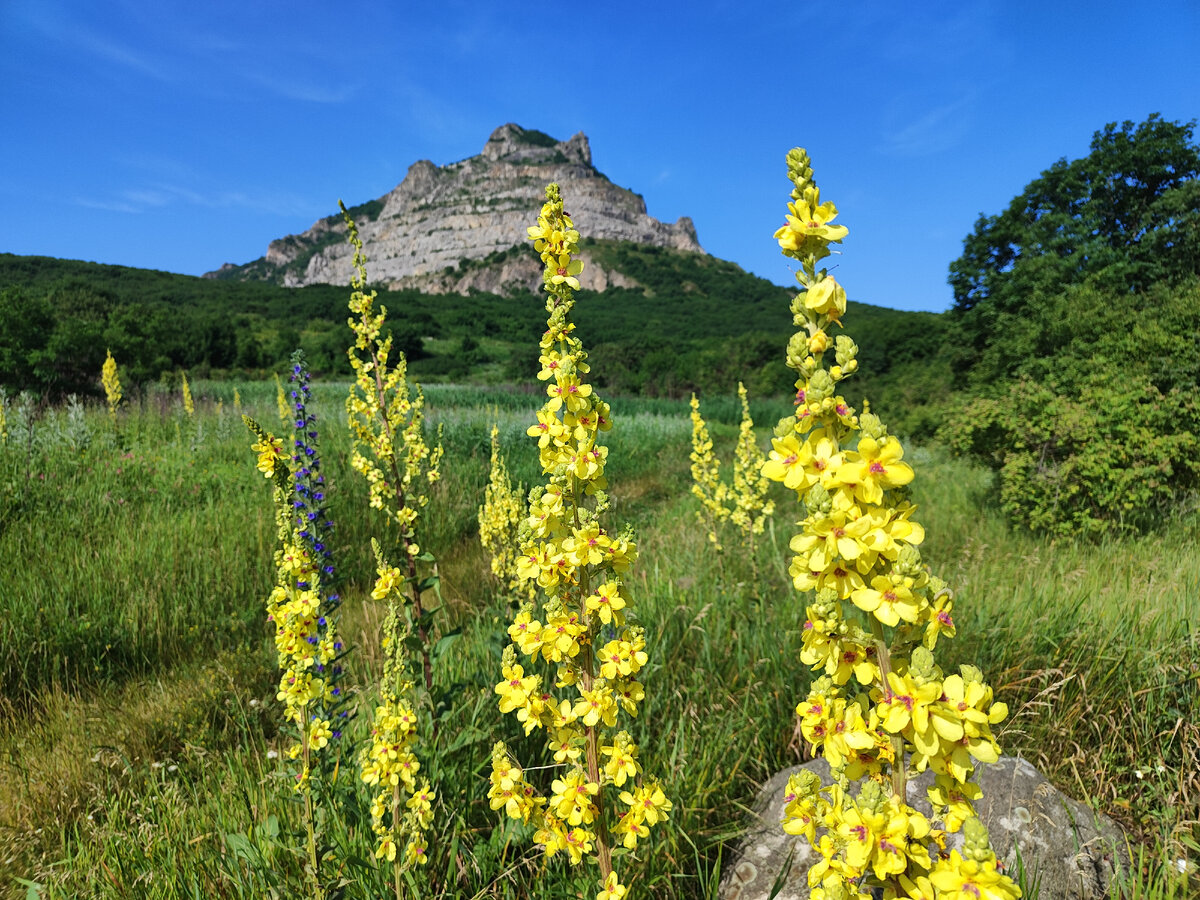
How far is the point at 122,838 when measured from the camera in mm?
2320

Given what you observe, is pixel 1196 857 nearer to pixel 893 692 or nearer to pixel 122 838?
pixel 893 692

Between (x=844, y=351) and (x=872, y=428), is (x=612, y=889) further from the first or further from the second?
(x=844, y=351)

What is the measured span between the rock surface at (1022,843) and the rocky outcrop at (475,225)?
96.9m

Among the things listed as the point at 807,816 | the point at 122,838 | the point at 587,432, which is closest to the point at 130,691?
the point at 122,838

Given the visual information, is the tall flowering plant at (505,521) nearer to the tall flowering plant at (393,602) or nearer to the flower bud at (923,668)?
the tall flowering plant at (393,602)

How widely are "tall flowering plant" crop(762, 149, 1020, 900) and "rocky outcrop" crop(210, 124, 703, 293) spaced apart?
320 feet

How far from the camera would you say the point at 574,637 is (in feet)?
4.68

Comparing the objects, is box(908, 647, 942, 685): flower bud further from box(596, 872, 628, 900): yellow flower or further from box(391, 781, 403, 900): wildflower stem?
box(391, 781, 403, 900): wildflower stem

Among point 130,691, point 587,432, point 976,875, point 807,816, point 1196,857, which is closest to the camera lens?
point 976,875

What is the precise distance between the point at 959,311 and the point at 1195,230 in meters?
8.07

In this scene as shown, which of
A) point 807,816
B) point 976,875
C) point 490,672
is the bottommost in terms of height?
point 490,672

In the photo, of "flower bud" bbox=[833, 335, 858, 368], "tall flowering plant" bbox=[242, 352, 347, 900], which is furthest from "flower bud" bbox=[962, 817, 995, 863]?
"tall flowering plant" bbox=[242, 352, 347, 900]

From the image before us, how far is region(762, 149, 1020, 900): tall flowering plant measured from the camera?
92 centimetres

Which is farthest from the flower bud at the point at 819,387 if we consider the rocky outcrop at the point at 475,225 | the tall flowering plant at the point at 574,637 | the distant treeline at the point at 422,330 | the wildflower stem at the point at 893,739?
the rocky outcrop at the point at 475,225
